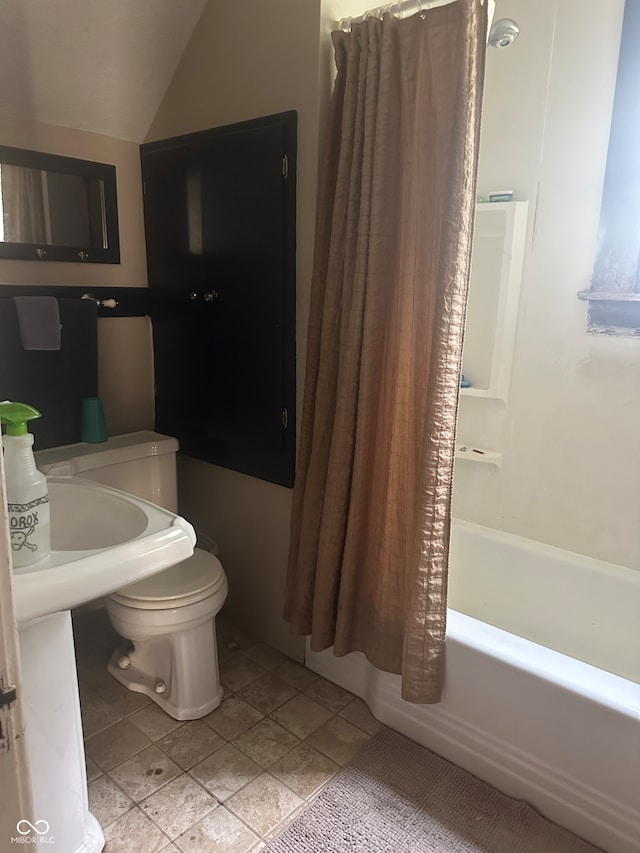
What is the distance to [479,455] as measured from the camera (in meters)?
2.31

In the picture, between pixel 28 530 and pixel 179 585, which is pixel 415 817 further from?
pixel 28 530

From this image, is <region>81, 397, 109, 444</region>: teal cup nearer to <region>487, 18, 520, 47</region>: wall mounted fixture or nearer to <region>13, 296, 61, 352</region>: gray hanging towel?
<region>13, 296, 61, 352</region>: gray hanging towel

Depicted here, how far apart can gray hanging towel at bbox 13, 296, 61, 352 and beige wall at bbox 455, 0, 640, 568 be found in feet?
5.11

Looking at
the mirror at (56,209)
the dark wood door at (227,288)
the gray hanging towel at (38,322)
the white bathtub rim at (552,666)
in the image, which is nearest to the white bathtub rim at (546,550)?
the white bathtub rim at (552,666)

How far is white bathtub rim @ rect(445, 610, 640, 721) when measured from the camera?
1374mm

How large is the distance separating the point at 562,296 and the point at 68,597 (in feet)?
5.93

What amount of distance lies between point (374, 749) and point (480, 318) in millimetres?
1513

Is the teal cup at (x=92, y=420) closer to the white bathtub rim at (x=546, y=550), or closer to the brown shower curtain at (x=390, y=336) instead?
the brown shower curtain at (x=390, y=336)

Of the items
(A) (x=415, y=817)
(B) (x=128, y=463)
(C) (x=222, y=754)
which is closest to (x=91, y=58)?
(B) (x=128, y=463)

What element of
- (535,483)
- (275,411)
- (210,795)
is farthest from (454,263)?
(210,795)

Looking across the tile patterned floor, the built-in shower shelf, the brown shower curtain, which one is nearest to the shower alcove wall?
the built-in shower shelf

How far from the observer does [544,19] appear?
6.56ft

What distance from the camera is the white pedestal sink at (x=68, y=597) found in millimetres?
1032

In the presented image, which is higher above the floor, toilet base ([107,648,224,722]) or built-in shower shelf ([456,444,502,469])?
built-in shower shelf ([456,444,502,469])
